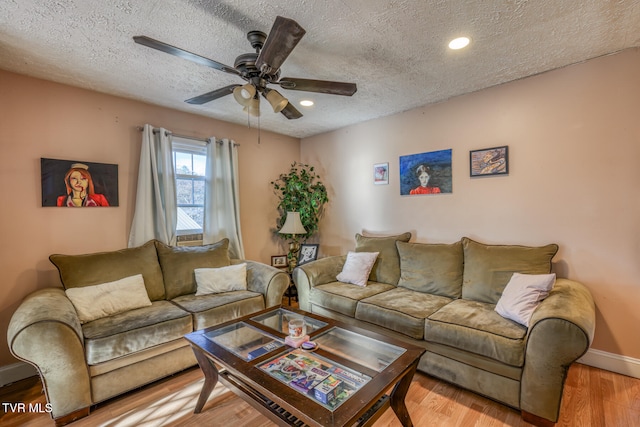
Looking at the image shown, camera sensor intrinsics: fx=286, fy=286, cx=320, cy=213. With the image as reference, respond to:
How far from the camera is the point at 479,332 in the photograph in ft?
6.40

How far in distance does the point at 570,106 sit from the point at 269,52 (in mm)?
2523

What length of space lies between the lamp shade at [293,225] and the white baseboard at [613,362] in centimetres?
303

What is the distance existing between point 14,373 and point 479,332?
3.59 m

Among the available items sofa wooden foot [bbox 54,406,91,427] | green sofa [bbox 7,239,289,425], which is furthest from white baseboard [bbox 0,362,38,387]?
sofa wooden foot [bbox 54,406,91,427]

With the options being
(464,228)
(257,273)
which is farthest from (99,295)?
(464,228)

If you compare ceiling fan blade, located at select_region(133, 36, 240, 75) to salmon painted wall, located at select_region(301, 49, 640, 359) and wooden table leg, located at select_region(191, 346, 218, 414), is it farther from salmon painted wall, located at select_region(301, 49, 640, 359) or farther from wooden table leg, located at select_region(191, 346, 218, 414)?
salmon painted wall, located at select_region(301, 49, 640, 359)

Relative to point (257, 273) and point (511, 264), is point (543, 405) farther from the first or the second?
point (257, 273)

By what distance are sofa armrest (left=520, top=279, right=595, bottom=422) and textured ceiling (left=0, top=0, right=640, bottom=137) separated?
1804 mm

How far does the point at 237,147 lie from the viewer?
3809mm

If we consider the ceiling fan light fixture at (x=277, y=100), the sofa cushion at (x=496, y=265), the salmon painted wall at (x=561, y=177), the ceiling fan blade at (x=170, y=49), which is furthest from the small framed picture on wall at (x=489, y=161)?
the ceiling fan blade at (x=170, y=49)

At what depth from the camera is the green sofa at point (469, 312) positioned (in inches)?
65.7

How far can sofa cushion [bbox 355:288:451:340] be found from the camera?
2250 mm

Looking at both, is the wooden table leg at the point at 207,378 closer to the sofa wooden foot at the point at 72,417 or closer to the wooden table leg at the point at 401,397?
the sofa wooden foot at the point at 72,417

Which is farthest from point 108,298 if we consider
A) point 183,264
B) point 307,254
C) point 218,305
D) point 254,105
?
point 307,254
